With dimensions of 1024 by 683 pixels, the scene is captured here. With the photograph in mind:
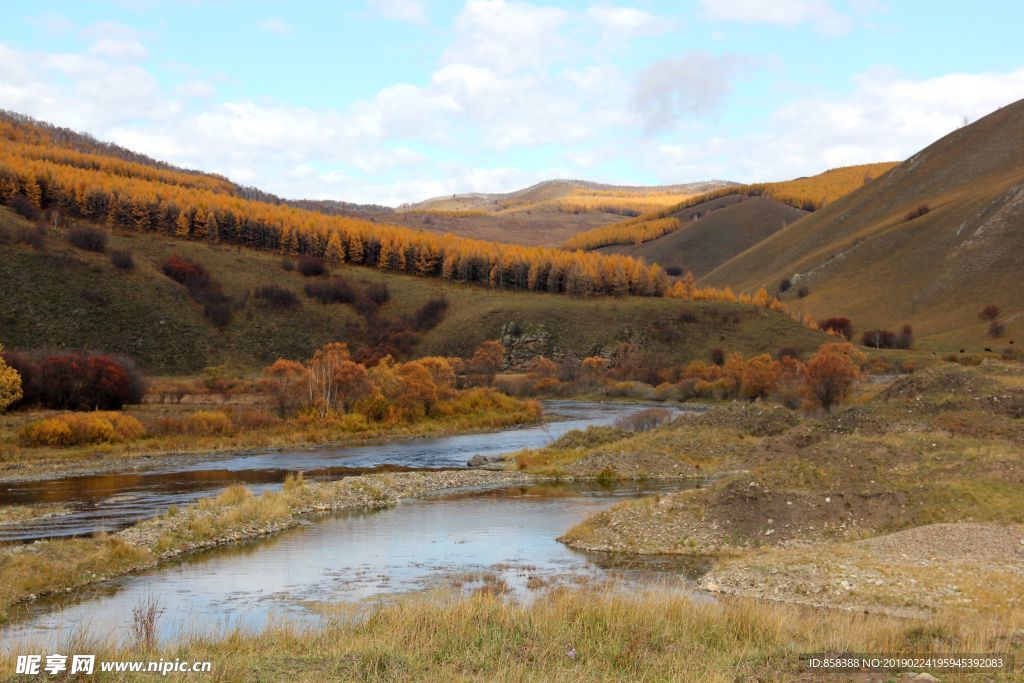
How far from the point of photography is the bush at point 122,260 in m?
121

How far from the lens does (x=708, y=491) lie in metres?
29.5

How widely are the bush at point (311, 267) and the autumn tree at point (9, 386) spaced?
81710 mm

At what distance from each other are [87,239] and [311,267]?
3500 cm

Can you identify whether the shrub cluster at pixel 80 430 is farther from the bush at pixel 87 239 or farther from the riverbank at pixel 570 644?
the bush at pixel 87 239

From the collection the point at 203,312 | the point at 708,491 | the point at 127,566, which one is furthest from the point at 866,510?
the point at 203,312

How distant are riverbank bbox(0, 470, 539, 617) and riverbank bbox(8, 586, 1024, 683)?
33.3ft

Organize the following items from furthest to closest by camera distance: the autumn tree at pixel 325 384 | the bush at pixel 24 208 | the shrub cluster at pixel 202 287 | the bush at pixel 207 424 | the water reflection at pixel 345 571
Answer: the bush at pixel 24 208
the shrub cluster at pixel 202 287
the autumn tree at pixel 325 384
the bush at pixel 207 424
the water reflection at pixel 345 571

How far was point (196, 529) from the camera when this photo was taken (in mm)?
28172

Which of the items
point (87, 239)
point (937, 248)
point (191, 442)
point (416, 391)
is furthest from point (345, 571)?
point (937, 248)

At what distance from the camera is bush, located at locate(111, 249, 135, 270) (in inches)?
4749

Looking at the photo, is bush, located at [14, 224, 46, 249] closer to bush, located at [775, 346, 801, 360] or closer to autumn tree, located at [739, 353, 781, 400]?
autumn tree, located at [739, 353, 781, 400]

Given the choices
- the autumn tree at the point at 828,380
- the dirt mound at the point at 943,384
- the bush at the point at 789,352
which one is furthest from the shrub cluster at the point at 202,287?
the dirt mound at the point at 943,384

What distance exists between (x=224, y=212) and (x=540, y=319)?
6667cm

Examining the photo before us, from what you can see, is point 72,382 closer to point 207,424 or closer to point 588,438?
point 207,424
